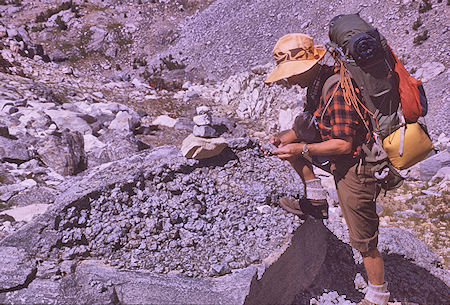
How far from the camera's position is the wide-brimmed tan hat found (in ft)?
8.63

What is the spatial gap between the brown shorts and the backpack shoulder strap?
0.58 meters

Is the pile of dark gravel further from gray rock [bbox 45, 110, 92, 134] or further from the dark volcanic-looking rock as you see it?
gray rock [bbox 45, 110, 92, 134]

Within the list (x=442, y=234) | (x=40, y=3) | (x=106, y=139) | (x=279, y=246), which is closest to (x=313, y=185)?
(x=279, y=246)

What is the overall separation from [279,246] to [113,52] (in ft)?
59.9

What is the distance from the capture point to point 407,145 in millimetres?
2469

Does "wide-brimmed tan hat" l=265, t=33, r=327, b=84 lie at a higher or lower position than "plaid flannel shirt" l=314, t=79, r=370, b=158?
higher

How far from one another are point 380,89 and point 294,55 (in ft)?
2.26

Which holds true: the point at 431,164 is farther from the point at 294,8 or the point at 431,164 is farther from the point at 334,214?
the point at 294,8

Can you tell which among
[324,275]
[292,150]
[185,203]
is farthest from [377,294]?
[185,203]

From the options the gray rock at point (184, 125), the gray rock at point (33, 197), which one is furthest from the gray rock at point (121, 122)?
the gray rock at point (33, 197)

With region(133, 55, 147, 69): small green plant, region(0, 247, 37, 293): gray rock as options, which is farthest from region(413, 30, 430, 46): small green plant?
region(0, 247, 37, 293): gray rock

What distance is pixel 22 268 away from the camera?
265 centimetres

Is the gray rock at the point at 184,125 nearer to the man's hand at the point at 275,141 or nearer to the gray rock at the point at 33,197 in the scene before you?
the gray rock at the point at 33,197

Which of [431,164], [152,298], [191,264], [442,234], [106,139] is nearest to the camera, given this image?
[152,298]
